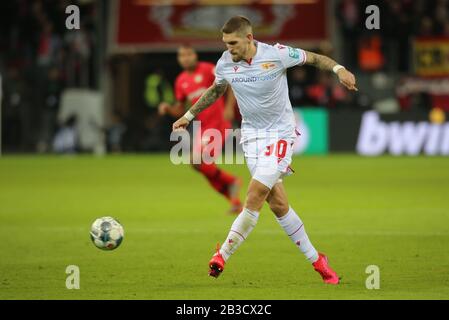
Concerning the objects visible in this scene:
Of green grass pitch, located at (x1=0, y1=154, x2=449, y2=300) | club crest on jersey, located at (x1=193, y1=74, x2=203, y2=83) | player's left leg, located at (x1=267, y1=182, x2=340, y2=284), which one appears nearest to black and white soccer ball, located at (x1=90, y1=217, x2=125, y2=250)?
green grass pitch, located at (x1=0, y1=154, x2=449, y2=300)

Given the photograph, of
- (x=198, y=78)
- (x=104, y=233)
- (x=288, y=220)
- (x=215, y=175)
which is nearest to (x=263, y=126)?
(x=288, y=220)

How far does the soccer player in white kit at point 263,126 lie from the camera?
8.74 metres

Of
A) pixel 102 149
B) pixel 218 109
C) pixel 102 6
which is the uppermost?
pixel 102 6

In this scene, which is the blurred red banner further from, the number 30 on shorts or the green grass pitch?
the number 30 on shorts

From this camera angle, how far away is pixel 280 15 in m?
28.4

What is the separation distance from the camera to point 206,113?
47.5 ft

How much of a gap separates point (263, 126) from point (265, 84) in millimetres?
367

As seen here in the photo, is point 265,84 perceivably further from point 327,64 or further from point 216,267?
point 216,267

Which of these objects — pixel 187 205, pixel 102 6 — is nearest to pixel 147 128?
pixel 102 6

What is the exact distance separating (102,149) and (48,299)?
19.4 metres

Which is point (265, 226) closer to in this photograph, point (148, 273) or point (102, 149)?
point (148, 273)

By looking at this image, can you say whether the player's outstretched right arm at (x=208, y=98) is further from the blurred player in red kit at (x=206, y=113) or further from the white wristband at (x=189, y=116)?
the blurred player in red kit at (x=206, y=113)

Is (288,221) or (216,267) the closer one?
(216,267)

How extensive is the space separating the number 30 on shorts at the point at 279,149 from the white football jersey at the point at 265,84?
78 mm
